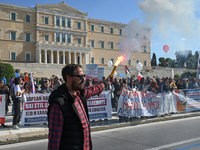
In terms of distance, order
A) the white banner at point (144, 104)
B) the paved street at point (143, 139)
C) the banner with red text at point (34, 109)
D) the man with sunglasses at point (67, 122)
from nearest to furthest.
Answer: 1. the man with sunglasses at point (67, 122)
2. the paved street at point (143, 139)
3. the banner with red text at point (34, 109)
4. the white banner at point (144, 104)

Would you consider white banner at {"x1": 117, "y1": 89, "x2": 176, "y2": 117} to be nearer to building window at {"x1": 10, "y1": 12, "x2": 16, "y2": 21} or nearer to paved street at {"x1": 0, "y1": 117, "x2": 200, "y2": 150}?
paved street at {"x1": 0, "y1": 117, "x2": 200, "y2": 150}

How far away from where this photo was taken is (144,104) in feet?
28.7

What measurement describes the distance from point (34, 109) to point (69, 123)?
5886 millimetres

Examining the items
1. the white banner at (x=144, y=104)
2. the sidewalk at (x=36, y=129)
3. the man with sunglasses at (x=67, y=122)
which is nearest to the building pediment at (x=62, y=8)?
the sidewalk at (x=36, y=129)

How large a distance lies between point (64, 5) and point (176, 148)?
50.1 meters

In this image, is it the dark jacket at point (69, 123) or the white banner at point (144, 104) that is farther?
the white banner at point (144, 104)

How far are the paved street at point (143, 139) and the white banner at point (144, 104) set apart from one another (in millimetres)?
1008

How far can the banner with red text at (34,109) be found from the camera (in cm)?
737

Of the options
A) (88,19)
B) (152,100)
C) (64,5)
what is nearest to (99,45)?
(88,19)

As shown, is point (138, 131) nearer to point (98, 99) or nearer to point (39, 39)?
point (98, 99)

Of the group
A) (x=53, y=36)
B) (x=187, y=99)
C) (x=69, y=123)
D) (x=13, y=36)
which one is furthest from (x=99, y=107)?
(x=53, y=36)

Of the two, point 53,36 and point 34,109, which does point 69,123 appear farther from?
point 53,36

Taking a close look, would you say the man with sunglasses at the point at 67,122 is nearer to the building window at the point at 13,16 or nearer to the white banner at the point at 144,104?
the white banner at the point at 144,104

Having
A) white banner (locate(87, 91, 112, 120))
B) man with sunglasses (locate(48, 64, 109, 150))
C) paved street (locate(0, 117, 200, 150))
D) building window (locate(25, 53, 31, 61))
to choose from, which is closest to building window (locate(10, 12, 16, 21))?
building window (locate(25, 53, 31, 61))
